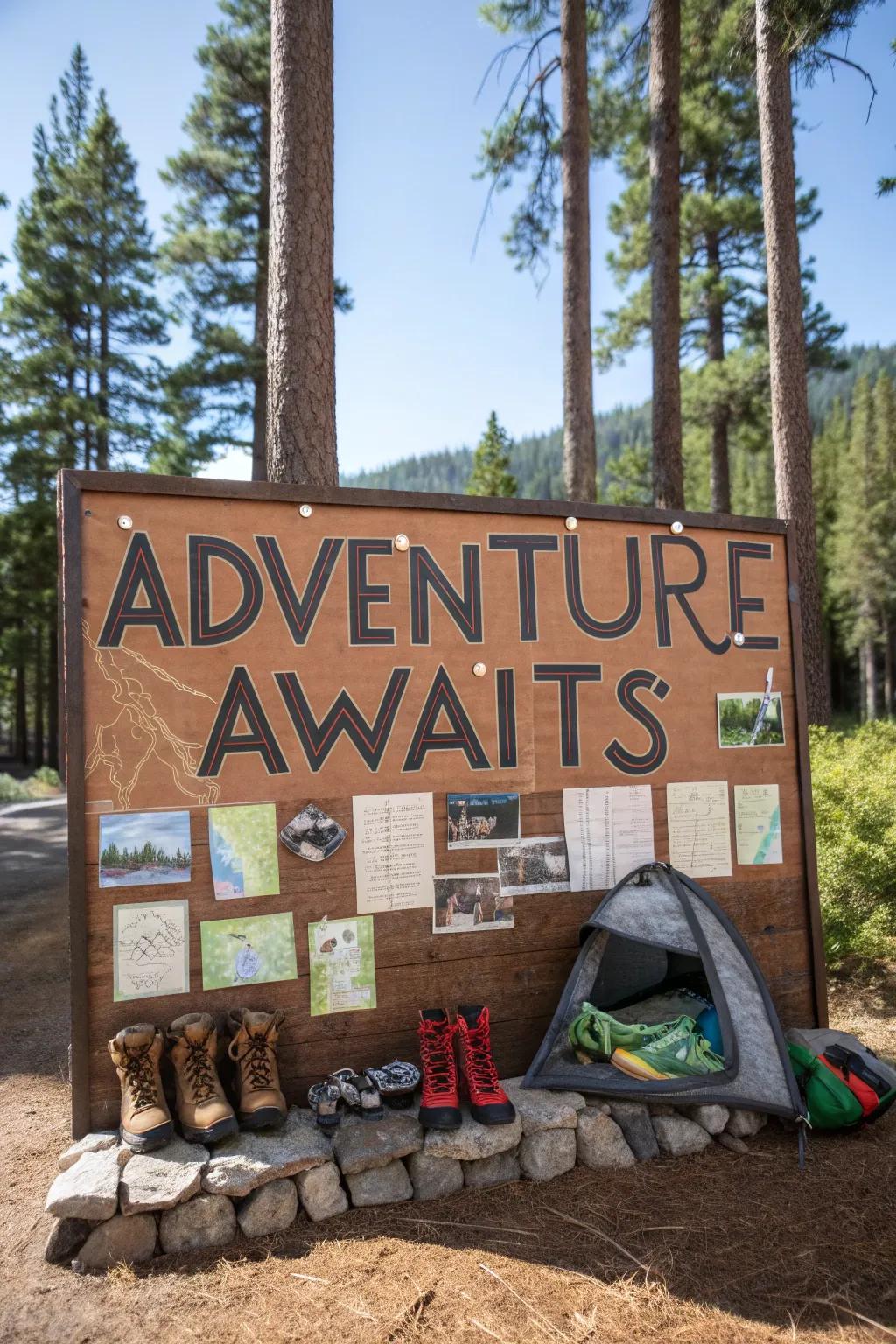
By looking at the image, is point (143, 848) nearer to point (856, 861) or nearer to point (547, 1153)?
point (547, 1153)

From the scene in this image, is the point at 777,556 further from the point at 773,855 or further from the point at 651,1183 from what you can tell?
the point at 651,1183

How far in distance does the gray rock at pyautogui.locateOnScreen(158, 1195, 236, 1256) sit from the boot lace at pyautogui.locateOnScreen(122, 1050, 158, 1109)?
37 cm

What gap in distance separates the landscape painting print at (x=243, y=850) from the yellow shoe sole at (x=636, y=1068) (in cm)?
148

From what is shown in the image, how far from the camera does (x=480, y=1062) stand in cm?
304

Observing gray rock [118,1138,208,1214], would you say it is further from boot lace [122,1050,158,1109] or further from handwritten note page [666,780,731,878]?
handwritten note page [666,780,731,878]

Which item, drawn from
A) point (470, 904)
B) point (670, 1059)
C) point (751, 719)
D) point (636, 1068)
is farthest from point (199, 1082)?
point (751, 719)

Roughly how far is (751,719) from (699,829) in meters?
0.61

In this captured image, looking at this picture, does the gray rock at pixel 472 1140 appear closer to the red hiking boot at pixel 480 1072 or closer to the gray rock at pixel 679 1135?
the red hiking boot at pixel 480 1072

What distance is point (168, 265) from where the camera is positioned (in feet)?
52.0

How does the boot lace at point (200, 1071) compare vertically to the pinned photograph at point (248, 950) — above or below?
below

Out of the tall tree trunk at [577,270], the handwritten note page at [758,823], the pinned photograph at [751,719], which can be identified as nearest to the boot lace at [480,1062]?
the handwritten note page at [758,823]

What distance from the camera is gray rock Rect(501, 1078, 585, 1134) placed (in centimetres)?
292

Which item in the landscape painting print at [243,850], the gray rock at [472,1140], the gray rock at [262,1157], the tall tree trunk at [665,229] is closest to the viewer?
the gray rock at [262,1157]

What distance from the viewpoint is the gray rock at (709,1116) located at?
10.2 ft
